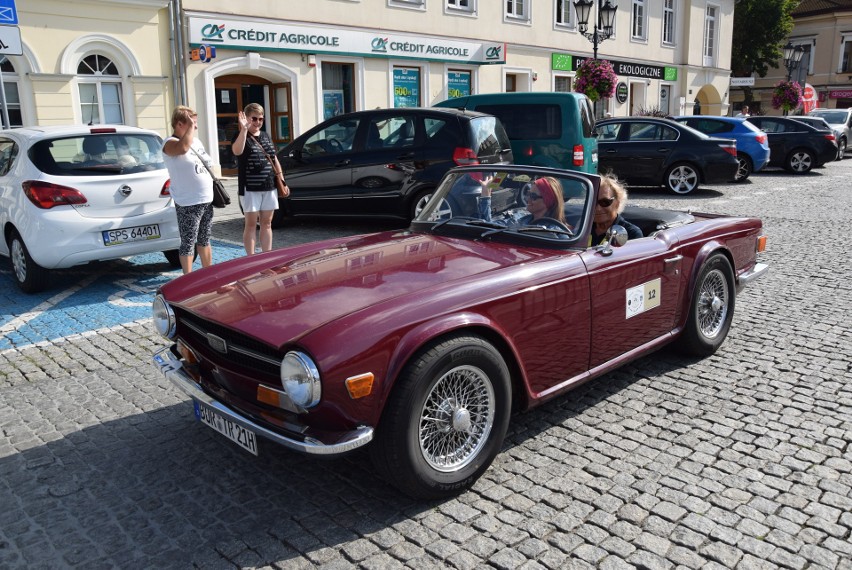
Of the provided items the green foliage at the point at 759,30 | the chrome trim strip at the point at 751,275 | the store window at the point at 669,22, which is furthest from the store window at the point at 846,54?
the chrome trim strip at the point at 751,275

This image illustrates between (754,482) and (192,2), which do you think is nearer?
(754,482)

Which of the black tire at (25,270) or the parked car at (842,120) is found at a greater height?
the parked car at (842,120)

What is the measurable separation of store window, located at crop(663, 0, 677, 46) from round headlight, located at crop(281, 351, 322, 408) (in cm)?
3537

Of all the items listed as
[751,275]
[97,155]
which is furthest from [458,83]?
[751,275]

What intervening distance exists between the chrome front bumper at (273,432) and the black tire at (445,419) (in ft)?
0.50

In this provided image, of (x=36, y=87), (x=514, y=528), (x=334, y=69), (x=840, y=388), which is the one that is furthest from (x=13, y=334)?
(x=334, y=69)

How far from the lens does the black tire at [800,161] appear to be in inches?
771

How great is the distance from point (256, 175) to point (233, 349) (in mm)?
4607

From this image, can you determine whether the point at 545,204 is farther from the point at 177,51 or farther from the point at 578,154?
the point at 177,51

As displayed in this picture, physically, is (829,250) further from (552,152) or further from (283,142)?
(283,142)

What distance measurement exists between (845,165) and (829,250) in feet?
54.2

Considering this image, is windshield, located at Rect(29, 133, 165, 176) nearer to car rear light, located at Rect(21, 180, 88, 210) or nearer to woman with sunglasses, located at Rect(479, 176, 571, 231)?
car rear light, located at Rect(21, 180, 88, 210)

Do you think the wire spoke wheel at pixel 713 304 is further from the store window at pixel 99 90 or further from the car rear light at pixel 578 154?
the store window at pixel 99 90

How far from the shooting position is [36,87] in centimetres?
1479
